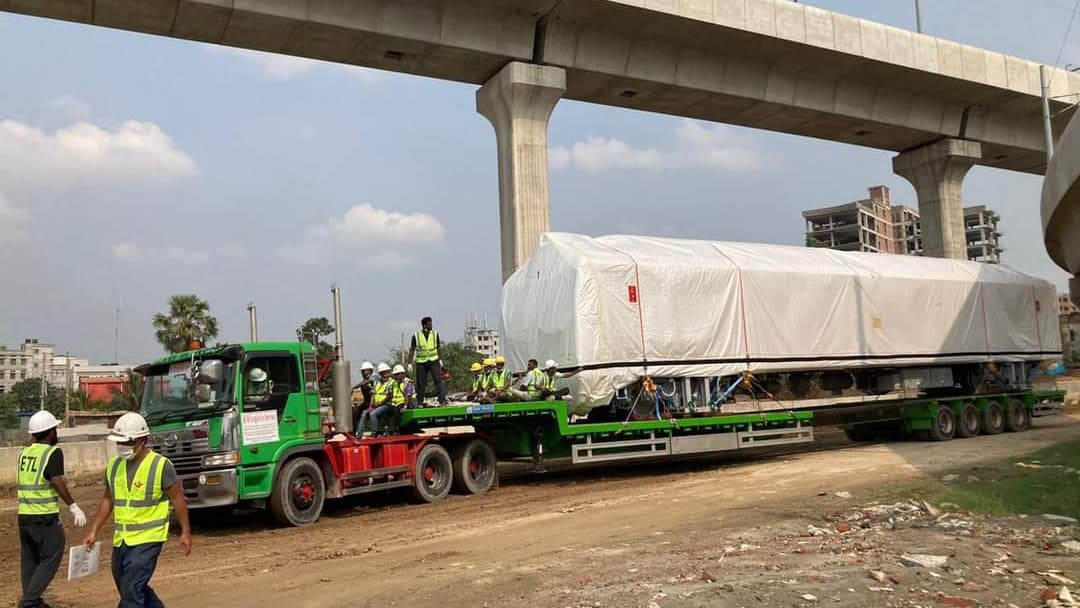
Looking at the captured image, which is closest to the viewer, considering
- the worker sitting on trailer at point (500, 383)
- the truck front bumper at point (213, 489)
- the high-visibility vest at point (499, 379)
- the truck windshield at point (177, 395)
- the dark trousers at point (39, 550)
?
the dark trousers at point (39, 550)

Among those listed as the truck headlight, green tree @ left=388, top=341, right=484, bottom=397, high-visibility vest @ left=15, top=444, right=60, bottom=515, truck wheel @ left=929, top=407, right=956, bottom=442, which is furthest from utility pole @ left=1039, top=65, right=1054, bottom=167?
green tree @ left=388, top=341, right=484, bottom=397

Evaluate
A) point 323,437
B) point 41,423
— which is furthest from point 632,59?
point 41,423

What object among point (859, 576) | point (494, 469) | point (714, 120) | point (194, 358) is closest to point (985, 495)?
point (859, 576)

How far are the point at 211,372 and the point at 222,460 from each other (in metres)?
1.10

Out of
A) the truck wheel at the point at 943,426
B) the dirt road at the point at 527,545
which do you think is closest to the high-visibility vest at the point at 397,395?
the dirt road at the point at 527,545

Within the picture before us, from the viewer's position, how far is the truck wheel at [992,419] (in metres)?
20.2

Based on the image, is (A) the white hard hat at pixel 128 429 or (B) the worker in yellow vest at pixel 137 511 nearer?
(B) the worker in yellow vest at pixel 137 511

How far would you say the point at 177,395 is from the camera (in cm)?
1095

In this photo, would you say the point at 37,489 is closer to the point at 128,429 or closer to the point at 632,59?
the point at 128,429

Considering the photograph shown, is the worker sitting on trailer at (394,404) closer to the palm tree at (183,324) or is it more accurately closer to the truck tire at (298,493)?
the truck tire at (298,493)

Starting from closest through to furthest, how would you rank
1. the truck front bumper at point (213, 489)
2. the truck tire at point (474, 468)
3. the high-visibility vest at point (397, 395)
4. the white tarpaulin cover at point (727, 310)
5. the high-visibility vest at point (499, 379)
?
the truck front bumper at point (213, 489), the high-visibility vest at point (397, 395), the truck tire at point (474, 468), the white tarpaulin cover at point (727, 310), the high-visibility vest at point (499, 379)

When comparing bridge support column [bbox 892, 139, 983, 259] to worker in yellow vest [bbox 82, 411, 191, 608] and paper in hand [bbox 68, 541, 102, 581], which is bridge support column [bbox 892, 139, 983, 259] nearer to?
worker in yellow vest [bbox 82, 411, 191, 608]

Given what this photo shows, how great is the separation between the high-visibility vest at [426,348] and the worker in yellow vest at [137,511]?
27.6 feet

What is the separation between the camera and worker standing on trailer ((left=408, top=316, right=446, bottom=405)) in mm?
14078
